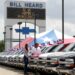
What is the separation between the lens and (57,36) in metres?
43.3

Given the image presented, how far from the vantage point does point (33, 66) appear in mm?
24875

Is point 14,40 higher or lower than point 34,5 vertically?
lower

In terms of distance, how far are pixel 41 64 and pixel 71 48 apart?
2.72 metres

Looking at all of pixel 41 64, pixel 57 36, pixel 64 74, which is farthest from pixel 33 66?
pixel 57 36

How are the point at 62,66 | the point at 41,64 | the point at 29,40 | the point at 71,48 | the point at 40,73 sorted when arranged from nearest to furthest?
the point at 62,66, the point at 71,48, the point at 41,64, the point at 40,73, the point at 29,40

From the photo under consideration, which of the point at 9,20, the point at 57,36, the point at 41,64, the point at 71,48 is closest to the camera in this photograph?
the point at 71,48

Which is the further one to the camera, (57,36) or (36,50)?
(57,36)

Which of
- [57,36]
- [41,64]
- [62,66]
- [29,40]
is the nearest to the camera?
[62,66]

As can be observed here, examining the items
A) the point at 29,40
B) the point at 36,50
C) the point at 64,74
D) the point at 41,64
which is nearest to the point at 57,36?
the point at 29,40

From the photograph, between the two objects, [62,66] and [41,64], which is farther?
[41,64]

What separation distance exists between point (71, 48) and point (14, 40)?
78.1m

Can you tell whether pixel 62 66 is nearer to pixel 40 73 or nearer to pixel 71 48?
pixel 71 48

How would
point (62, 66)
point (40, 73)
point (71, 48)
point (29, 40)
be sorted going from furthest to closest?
point (29, 40), point (40, 73), point (71, 48), point (62, 66)

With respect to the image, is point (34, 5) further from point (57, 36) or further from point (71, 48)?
point (71, 48)
